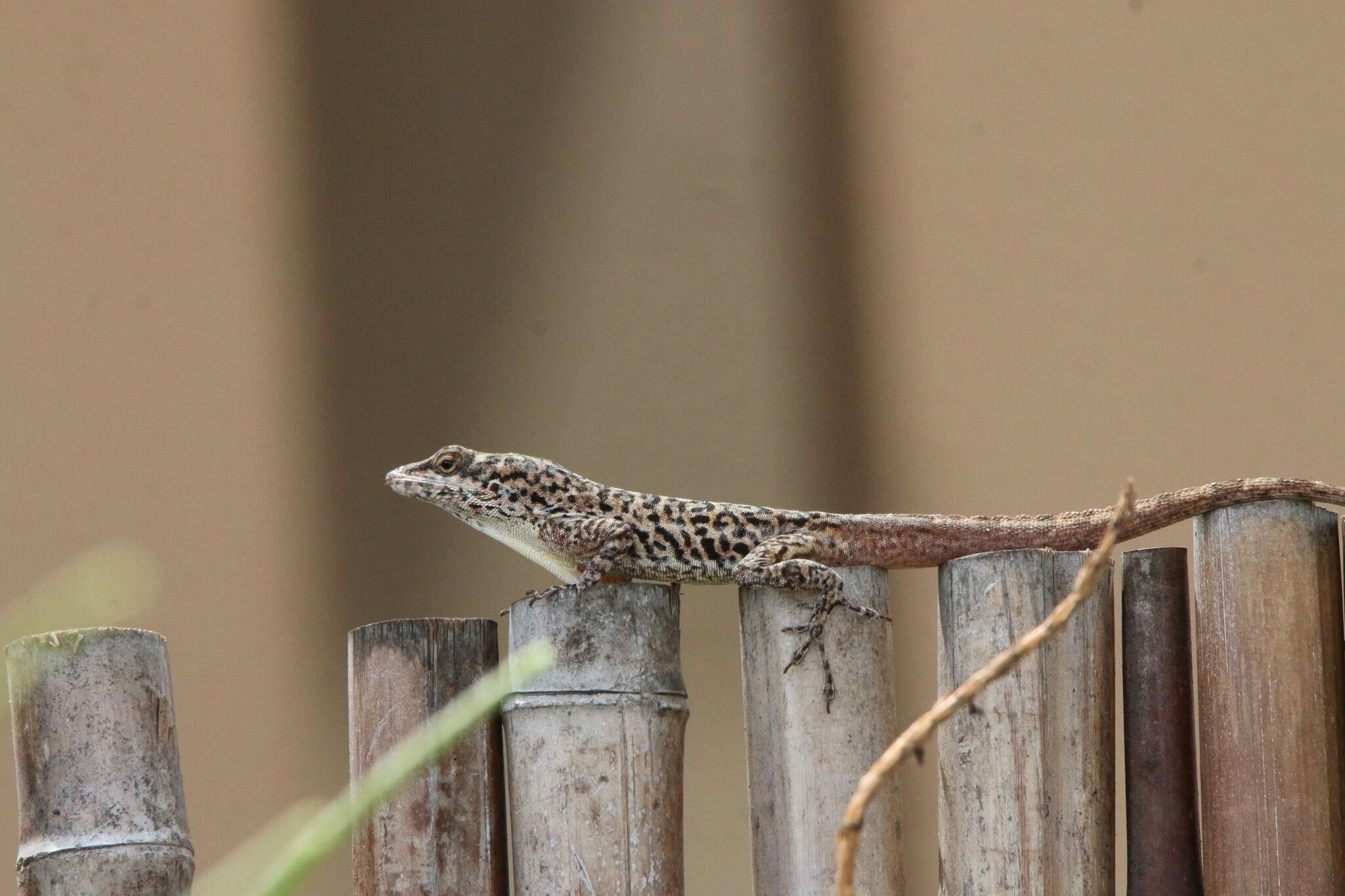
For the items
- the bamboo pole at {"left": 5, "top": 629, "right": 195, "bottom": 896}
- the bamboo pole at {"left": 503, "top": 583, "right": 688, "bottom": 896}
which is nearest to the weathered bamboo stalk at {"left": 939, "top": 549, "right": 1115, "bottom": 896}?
the bamboo pole at {"left": 503, "top": 583, "right": 688, "bottom": 896}

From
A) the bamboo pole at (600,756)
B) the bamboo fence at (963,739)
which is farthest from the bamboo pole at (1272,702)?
the bamboo pole at (600,756)

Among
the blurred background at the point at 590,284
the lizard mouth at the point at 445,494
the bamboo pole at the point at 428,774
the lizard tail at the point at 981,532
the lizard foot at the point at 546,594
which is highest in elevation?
the blurred background at the point at 590,284

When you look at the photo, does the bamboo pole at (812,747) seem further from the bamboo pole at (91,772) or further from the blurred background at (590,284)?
the blurred background at (590,284)

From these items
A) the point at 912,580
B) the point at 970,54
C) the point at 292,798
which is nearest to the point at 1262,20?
the point at 970,54

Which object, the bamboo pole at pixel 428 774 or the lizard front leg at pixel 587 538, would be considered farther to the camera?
the lizard front leg at pixel 587 538

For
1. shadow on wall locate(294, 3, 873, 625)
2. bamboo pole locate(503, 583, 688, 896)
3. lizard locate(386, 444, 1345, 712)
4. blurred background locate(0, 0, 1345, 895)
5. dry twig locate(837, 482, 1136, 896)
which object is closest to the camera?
dry twig locate(837, 482, 1136, 896)

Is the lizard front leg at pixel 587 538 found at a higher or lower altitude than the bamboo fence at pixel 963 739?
higher

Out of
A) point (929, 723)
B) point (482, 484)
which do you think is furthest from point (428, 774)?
point (929, 723)

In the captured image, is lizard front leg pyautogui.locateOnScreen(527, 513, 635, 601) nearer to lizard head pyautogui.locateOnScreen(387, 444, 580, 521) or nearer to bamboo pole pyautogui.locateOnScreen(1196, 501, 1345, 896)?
lizard head pyautogui.locateOnScreen(387, 444, 580, 521)
